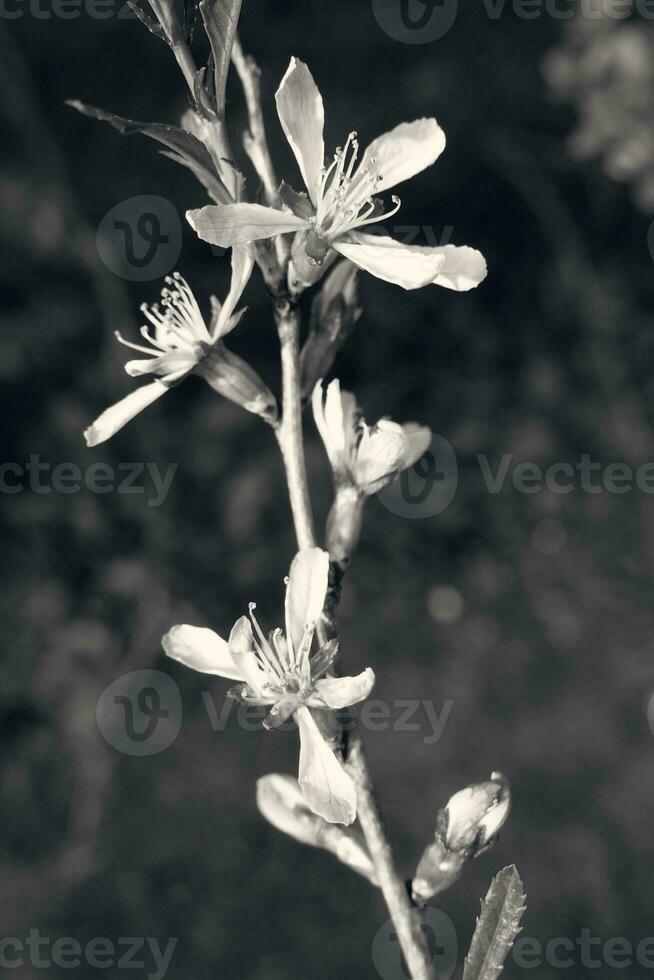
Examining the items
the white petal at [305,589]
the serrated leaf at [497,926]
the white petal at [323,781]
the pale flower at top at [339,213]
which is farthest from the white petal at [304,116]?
the serrated leaf at [497,926]

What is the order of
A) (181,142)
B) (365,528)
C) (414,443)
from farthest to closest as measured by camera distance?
(365,528), (414,443), (181,142)

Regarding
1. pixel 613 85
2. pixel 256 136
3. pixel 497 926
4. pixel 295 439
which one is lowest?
pixel 497 926

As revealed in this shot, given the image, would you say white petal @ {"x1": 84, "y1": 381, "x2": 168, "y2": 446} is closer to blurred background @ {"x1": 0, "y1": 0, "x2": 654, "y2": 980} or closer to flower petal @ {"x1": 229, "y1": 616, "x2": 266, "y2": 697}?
flower petal @ {"x1": 229, "y1": 616, "x2": 266, "y2": 697}

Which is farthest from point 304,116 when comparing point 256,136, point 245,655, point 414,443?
point 245,655

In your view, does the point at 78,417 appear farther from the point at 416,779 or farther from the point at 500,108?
the point at 500,108

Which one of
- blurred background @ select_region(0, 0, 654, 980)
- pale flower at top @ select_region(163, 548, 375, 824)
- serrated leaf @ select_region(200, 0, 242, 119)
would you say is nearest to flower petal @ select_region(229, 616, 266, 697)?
pale flower at top @ select_region(163, 548, 375, 824)

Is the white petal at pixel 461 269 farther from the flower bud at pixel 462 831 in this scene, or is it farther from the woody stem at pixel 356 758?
the flower bud at pixel 462 831

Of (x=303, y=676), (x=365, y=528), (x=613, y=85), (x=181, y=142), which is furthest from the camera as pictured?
(x=365, y=528)

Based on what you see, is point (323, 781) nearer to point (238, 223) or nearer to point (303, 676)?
point (303, 676)
